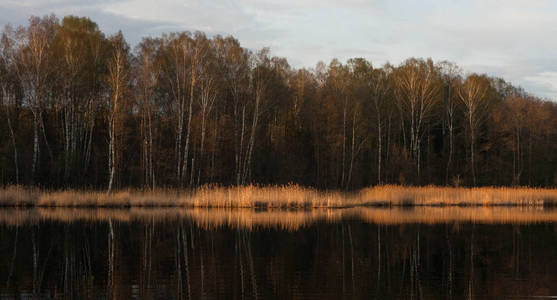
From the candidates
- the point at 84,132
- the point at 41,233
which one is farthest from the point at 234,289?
the point at 84,132

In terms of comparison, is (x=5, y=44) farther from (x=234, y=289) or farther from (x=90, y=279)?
(x=234, y=289)

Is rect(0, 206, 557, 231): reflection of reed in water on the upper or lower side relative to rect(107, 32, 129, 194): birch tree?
lower

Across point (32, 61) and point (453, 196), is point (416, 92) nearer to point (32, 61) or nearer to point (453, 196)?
point (453, 196)

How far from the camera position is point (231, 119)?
51219 mm

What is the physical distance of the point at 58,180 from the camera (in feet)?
134

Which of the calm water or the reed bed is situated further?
the reed bed

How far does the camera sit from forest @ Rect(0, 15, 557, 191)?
4191 cm

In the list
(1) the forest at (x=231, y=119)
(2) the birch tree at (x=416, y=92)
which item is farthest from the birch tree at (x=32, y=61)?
(2) the birch tree at (x=416, y=92)

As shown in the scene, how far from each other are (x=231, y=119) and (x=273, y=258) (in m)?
35.8

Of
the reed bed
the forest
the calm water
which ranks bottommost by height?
the reed bed

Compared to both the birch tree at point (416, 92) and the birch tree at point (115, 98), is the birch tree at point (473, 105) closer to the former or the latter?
the birch tree at point (416, 92)

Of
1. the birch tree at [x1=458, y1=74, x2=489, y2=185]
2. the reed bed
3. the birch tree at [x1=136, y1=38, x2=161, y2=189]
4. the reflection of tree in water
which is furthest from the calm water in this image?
the birch tree at [x1=458, y1=74, x2=489, y2=185]

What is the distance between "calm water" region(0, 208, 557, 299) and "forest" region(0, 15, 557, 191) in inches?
645

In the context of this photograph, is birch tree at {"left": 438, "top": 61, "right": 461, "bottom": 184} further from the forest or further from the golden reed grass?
the golden reed grass
